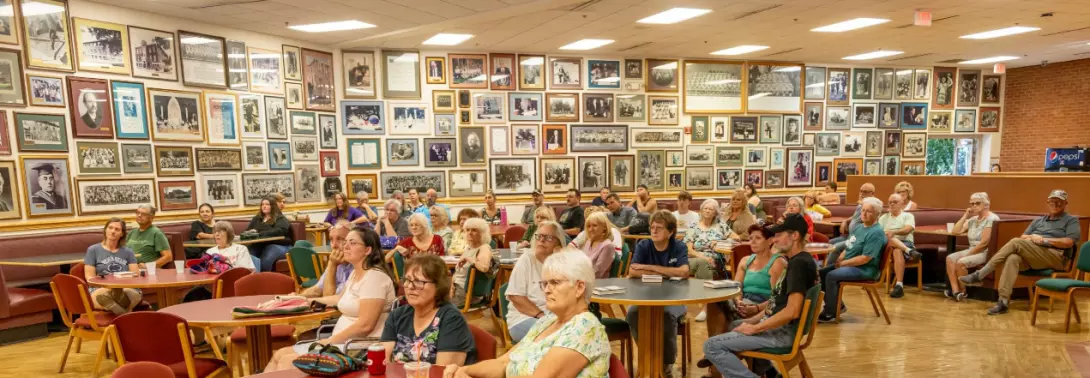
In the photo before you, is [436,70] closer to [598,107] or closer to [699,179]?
[598,107]

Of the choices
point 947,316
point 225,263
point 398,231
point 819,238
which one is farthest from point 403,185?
point 947,316

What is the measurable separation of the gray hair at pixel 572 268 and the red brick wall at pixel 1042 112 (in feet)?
54.5

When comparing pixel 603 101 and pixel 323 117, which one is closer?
pixel 323 117

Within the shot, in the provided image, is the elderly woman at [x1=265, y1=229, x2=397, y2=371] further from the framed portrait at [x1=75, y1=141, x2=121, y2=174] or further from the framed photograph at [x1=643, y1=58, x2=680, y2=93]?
the framed photograph at [x1=643, y1=58, x2=680, y2=93]

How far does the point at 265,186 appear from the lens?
32.9 ft

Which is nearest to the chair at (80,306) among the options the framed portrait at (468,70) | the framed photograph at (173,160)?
the framed photograph at (173,160)

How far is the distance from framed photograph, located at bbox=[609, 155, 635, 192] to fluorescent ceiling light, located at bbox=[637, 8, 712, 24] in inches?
156

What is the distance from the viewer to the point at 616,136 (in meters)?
12.8

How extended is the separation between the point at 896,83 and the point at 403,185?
37.1ft

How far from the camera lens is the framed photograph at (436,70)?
11500mm

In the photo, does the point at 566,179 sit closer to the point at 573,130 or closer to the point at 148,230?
the point at 573,130

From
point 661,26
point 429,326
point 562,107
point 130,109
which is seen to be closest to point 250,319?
point 429,326

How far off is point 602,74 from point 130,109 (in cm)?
802

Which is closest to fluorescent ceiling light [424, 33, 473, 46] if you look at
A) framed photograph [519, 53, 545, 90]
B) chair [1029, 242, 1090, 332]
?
framed photograph [519, 53, 545, 90]
